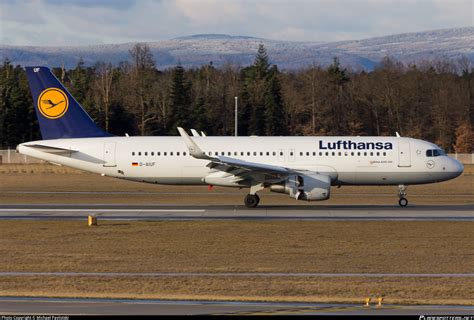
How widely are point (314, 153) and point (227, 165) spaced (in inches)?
182

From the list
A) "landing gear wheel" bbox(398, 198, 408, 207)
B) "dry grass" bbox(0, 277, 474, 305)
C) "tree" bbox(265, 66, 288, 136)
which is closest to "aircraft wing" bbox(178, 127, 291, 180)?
"landing gear wheel" bbox(398, 198, 408, 207)

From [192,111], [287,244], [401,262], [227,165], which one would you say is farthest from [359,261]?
[192,111]

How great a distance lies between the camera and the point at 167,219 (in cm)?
3259

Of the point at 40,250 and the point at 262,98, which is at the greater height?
the point at 262,98

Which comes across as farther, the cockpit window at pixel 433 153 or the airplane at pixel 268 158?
the cockpit window at pixel 433 153

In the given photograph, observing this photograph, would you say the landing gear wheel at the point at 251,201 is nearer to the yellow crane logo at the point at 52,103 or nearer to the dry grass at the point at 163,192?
the dry grass at the point at 163,192

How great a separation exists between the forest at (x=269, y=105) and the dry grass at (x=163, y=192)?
26142 mm

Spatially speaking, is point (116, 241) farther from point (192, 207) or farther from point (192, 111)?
point (192, 111)

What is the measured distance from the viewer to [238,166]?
3650 cm

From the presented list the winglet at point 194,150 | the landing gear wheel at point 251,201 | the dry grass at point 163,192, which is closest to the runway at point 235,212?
the landing gear wheel at point 251,201

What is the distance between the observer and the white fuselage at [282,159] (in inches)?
1545

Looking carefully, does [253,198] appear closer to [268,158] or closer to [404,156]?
[268,158]

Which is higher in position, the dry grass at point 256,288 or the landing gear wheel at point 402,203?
the landing gear wheel at point 402,203

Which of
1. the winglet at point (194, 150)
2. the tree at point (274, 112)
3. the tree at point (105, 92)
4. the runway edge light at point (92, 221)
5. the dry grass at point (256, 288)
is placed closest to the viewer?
the dry grass at point (256, 288)
